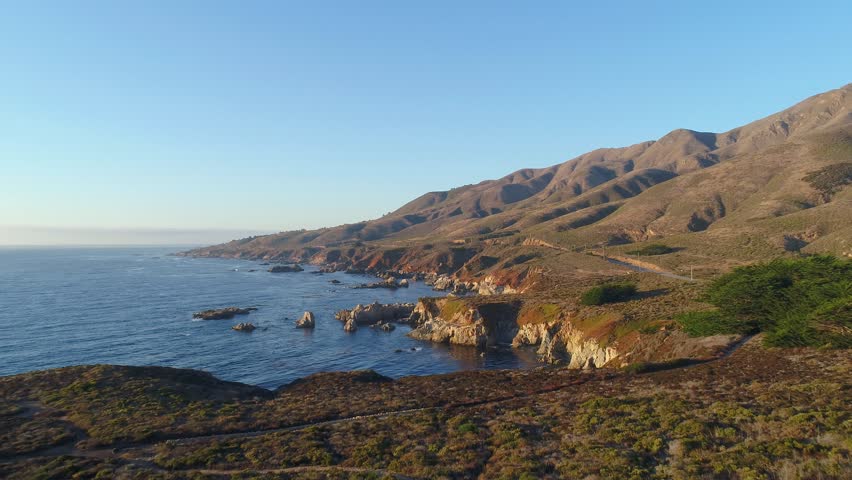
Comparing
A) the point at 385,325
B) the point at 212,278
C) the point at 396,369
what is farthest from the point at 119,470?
the point at 212,278

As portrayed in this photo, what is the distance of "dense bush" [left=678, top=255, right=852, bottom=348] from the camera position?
117 ft

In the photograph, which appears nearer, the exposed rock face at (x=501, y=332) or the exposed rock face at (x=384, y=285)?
the exposed rock face at (x=501, y=332)

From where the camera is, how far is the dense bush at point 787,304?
117 ft

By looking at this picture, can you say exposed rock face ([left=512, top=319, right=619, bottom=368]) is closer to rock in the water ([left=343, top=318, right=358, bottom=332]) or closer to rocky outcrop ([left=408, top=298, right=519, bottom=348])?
rocky outcrop ([left=408, top=298, right=519, bottom=348])

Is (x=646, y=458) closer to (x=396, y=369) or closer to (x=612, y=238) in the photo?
(x=396, y=369)

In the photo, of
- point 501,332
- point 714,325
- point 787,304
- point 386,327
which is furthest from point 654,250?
point 787,304

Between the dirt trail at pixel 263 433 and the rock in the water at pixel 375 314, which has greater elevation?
the dirt trail at pixel 263 433

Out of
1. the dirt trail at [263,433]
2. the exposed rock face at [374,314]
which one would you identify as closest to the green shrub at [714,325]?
the dirt trail at [263,433]

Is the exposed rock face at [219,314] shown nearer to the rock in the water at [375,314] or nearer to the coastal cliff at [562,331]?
the rock in the water at [375,314]

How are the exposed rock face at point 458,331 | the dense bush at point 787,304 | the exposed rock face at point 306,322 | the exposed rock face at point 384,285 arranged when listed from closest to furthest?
the dense bush at point 787,304 → the exposed rock face at point 458,331 → the exposed rock face at point 306,322 → the exposed rock face at point 384,285

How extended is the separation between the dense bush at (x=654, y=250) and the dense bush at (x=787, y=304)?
65.7 meters

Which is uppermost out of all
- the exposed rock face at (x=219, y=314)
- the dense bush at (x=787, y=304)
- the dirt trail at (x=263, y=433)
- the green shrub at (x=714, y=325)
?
the dense bush at (x=787, y=304)

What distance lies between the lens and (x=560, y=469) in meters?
21.0

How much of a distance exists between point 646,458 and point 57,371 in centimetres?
5399
